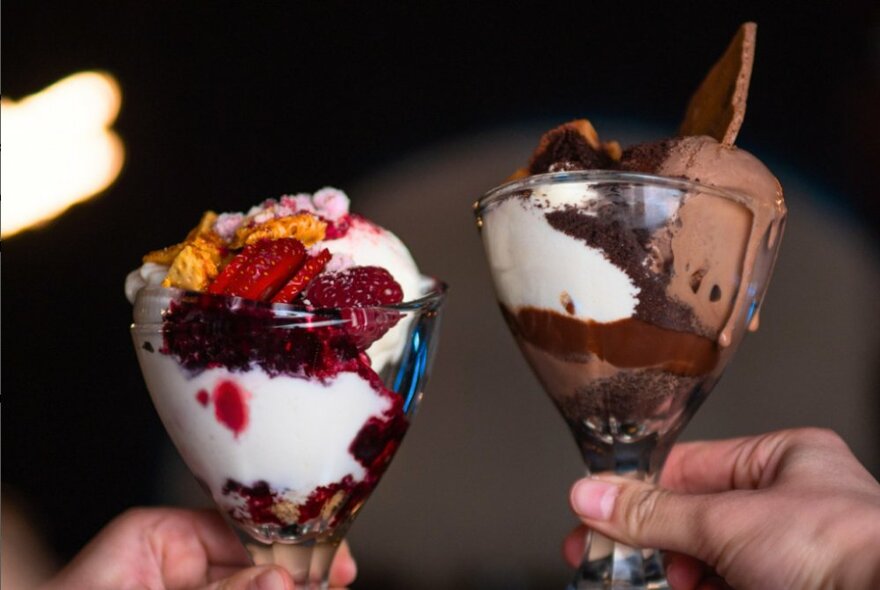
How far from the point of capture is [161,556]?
34.5 inches

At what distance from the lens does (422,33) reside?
164 centimetres

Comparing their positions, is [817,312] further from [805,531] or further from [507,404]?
[805,531]

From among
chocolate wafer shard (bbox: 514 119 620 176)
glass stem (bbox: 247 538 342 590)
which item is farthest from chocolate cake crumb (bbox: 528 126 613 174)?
glass stem (bbox: 247 538 342 590)

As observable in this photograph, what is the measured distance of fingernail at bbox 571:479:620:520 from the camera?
0.66m

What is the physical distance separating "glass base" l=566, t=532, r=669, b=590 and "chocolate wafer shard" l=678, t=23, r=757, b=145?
1.05ft

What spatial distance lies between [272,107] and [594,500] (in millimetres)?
1243

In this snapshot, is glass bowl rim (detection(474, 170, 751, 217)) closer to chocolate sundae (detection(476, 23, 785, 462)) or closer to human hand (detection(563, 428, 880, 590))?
chocolate sundae (detection(476, 23, 785, 462))

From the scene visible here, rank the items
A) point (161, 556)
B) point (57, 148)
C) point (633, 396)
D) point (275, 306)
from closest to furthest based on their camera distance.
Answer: point (275, 306) → point (633, 396) → point (161, 556) → point (57, 148)

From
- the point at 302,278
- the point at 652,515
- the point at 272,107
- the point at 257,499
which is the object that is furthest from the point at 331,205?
the point at 272,107

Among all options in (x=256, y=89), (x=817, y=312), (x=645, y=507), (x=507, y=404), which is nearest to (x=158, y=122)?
(x=256, y=89)

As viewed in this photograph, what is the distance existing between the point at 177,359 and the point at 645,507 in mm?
347

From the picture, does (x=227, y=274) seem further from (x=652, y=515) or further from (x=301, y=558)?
(x=652, y=515)

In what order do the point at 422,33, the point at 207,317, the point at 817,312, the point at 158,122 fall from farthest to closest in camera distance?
the point at 158,122
the point at 422,33
the point at 817,312
the point at 207,317

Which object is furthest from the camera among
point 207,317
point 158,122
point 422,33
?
point 158,122
